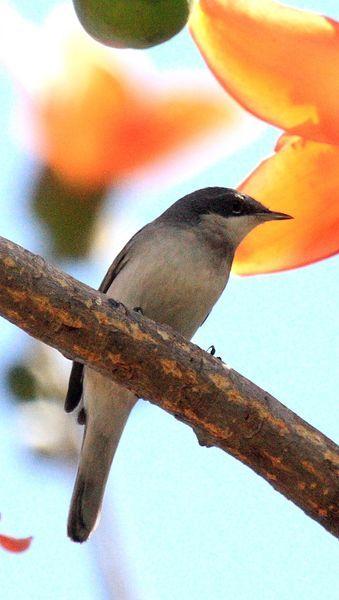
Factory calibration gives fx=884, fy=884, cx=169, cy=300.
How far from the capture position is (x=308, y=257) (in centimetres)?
68

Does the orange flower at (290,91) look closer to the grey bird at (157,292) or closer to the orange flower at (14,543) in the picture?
the orange flower at (14,543)

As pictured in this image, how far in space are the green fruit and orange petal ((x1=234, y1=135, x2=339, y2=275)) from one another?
14 cm

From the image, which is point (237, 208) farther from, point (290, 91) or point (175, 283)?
point (290, 91)

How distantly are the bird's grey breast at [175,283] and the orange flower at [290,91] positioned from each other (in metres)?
1.68

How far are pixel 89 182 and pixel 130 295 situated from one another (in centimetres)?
159

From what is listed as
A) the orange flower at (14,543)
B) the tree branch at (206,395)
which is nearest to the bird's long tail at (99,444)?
the tree branch at (206,395)

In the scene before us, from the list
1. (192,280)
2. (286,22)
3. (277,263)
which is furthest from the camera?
(192,280)

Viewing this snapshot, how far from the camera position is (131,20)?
0.76m

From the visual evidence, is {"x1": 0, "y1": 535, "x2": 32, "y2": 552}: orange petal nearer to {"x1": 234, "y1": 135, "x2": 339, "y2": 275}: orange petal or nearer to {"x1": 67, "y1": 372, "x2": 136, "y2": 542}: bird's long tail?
{"x1": 234, "y1": 135, "x2": 339, "y2": 275}: orange petal

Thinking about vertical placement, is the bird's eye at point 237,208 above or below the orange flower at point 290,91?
above

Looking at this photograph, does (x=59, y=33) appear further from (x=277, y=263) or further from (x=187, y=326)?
(x=187, y=326)

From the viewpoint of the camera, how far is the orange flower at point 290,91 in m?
0.60

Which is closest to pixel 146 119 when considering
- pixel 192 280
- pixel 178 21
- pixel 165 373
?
pixel 178 21

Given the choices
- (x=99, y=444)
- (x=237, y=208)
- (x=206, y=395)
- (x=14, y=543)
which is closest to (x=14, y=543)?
(x=14, y=543)
